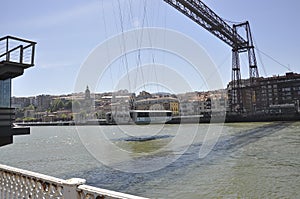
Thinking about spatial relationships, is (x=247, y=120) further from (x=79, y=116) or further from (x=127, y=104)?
(x=79, y=116)

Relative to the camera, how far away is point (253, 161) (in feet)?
39.4

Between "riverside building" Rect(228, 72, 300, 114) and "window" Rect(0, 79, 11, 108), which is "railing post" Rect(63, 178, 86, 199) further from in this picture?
"riverside building" Rect(228, 72, 300, 114)

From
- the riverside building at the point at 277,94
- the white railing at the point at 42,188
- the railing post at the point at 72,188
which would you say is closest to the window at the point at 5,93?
the white railing at the point at 42,188

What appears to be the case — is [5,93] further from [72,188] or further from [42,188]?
[72,188]

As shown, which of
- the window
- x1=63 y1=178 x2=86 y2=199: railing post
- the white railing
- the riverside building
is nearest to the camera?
the white railing

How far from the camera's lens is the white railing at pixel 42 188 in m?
2.48

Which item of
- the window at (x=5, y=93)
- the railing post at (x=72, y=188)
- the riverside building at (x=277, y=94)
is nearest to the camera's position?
the railing post at (x=72, y=188)

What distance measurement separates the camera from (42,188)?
3.11m

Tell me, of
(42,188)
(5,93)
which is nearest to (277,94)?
(5,93)

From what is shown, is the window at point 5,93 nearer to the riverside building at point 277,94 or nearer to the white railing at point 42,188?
the white railing at point 42,188

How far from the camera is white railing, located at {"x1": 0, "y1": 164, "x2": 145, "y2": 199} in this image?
2.48 m

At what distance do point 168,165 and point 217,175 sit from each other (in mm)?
2691

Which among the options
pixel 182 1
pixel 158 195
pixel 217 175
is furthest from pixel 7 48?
pixel 182 1

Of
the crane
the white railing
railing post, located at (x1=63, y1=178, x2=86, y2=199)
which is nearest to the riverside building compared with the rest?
the crane
